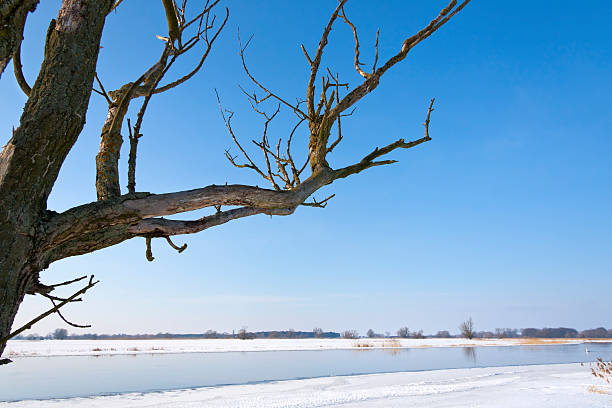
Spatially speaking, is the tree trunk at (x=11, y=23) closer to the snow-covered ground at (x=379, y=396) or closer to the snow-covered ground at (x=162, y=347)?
the snow-covered ground at (x=379, y=396)

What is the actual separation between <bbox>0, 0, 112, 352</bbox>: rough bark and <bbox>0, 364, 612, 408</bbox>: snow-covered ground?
9508mm

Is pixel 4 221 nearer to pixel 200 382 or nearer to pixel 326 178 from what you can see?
pixel 326 178

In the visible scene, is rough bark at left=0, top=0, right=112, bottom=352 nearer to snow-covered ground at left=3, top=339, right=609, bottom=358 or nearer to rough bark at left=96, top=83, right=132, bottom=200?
rough bark at left=96, top=83, right=132, bottom=200

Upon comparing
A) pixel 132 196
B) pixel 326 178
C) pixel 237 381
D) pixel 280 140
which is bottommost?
pixel 237 381

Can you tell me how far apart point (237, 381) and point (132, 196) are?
15.6 meters

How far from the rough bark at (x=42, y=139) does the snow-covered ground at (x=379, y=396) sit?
9.51m

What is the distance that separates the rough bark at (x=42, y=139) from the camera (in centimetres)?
104

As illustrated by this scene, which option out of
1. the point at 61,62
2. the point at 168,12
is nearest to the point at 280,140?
the point at 168,12

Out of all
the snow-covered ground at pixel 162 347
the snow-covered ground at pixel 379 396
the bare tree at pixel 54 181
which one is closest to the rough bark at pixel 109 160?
the bare tree at pixel 54 181

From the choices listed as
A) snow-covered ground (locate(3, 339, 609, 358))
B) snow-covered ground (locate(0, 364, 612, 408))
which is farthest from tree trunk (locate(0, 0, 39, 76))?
snow-covered ground (locate(3, 339, 609, 358))

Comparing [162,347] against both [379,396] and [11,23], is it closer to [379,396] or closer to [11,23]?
[379,396]

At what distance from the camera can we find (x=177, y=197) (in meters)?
1.43

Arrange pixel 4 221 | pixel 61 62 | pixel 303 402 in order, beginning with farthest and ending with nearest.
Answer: pixel 303 402 → pixel 61 62 → pixel 4 221

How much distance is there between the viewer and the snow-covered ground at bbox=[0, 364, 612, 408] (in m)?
9.30
